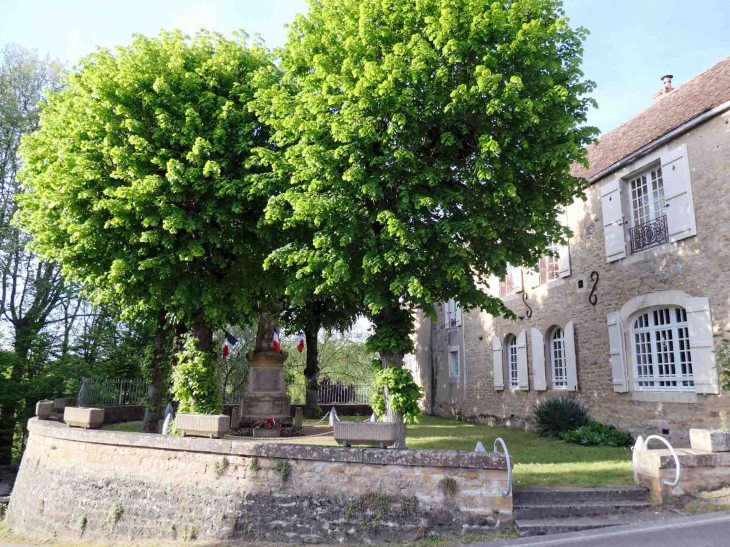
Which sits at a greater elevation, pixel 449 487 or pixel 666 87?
pixel 666 87

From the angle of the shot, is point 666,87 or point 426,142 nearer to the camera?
point 426,142

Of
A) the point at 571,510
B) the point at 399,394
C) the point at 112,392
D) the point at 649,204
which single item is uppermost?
the point at 649,204

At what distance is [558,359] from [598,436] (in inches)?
117

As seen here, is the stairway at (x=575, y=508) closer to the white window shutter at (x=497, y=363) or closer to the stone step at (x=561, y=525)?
the stone step at (x=561, y=525)

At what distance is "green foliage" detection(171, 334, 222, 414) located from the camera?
1118 cm

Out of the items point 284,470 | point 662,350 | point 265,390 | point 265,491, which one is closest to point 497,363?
point 662,350

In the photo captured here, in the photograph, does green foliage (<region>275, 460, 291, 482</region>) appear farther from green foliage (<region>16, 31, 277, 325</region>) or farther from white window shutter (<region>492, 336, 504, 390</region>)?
white window shutter (<region>492, 336, 504, 390</region>)

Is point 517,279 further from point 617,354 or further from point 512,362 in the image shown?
point 617,354

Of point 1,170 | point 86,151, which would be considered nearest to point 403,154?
point 86,151

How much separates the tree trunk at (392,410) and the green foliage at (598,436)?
15.6ft

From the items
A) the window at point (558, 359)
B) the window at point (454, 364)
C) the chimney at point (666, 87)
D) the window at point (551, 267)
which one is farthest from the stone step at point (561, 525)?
the window at point (454, 364)

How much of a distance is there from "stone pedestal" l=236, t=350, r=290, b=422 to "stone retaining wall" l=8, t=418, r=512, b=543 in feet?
16.7

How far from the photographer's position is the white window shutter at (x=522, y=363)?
48.9ft

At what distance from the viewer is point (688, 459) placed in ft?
22.9
